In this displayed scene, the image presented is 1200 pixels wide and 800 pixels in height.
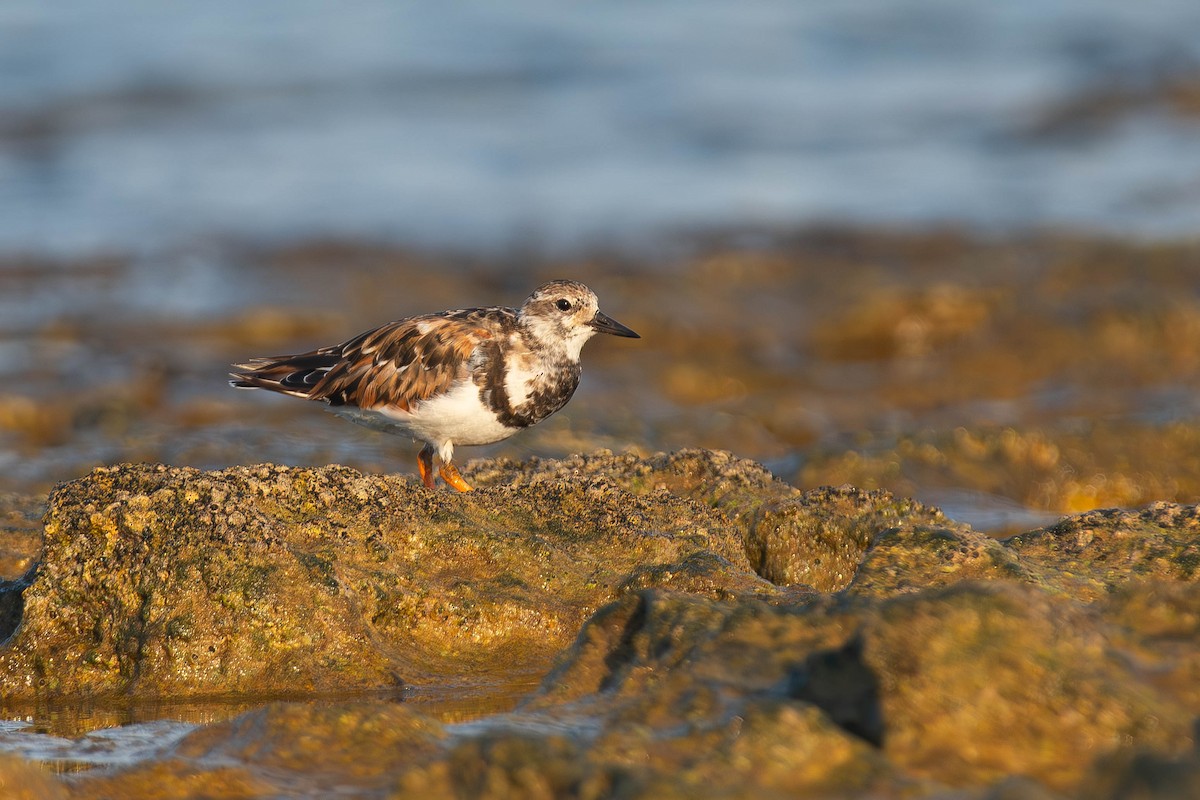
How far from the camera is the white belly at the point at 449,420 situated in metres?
5.38

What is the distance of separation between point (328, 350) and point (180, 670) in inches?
110

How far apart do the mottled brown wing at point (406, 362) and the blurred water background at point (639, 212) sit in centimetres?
121

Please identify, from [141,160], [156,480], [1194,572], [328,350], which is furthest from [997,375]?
[141,160]

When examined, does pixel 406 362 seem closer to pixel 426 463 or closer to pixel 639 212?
pixel 426 463

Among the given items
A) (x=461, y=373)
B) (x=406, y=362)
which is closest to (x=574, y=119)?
(x=406, y=362)

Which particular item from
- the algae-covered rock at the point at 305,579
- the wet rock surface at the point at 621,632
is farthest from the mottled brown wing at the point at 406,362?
the algae-covered rock at the point at 305,579

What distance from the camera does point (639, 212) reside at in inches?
539

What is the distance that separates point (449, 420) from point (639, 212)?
28.1 feet

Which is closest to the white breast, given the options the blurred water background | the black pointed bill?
the black pointed bill

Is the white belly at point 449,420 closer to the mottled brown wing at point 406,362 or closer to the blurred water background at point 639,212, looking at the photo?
the mottled brown wing at point 406,362

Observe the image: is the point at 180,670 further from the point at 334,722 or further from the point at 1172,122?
the point at 1172,122

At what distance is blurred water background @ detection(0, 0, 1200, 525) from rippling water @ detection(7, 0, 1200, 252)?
7 centimetres

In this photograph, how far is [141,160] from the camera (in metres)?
16.0

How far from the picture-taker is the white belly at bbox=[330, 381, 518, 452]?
5375 mm
